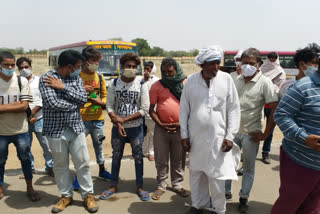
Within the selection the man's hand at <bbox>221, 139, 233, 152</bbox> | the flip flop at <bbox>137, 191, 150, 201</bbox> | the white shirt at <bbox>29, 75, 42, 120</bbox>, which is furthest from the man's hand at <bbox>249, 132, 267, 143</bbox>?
the white shirt at <bbox>29, 75, 42, 120</bbox>

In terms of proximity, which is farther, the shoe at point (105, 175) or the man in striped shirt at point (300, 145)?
the shoe at point (105, 175)

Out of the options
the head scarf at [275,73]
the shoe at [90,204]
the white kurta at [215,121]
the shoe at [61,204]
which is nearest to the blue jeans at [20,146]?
the shoe at [61,204]

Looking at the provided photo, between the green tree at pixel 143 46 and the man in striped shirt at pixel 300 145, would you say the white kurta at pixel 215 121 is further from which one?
the green tree at pixel 143 46

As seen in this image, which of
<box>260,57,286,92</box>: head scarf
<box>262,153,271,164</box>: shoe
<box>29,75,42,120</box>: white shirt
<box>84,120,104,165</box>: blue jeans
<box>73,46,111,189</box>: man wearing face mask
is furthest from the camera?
<box>260,57,286,92</box>: head scarf

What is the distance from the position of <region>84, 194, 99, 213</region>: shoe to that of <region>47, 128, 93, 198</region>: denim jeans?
6cm

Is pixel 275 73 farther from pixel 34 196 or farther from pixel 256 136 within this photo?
pixel 34 196

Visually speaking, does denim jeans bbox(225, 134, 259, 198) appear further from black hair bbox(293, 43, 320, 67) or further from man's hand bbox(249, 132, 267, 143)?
black hair bbox(293, 43, 320, 67)

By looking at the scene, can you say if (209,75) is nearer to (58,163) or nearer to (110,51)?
(58,163)

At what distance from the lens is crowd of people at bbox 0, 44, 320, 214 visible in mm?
2191

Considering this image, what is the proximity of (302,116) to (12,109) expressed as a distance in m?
3.00

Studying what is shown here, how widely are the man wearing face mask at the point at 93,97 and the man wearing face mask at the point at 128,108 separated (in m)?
0.31

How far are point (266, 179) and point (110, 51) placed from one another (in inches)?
414

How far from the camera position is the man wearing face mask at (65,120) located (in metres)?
2.90

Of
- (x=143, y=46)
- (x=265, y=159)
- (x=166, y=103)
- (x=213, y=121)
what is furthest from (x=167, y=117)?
(x=143, y=46)
